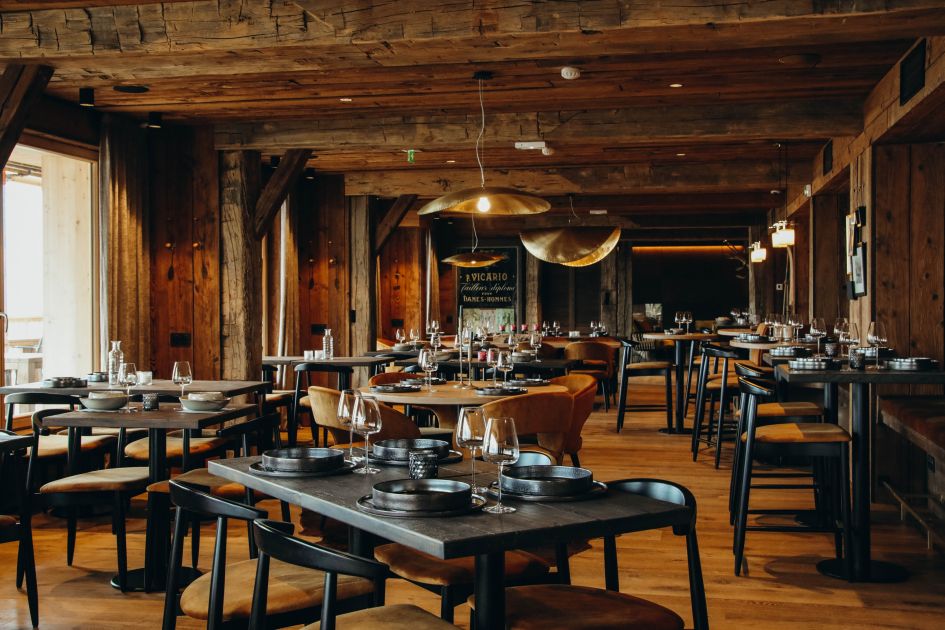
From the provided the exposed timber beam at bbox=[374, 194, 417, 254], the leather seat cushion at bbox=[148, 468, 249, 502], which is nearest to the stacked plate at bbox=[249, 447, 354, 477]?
the leather seat cushion at bbox=[148, 468, 249, 502]

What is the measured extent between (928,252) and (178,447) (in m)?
5.07

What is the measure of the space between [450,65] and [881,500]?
13.1ft

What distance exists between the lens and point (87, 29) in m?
5.09

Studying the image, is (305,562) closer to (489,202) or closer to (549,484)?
(549,484)

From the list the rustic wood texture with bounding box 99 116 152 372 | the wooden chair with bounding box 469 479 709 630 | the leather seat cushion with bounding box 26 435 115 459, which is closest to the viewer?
the wooden chair with bounding box 469 479 709 630

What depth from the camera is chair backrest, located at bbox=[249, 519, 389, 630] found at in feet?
6.82

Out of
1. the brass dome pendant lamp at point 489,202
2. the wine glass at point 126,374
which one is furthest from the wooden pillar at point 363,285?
the wine glass at point 126,374

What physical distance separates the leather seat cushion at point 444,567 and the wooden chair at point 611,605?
23 cm

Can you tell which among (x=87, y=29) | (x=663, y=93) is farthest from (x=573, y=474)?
(x=663, y=93)

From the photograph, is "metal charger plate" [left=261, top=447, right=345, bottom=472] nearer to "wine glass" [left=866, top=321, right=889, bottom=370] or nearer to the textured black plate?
the textured black plate

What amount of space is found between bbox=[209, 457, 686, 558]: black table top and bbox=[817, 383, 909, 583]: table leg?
233cm

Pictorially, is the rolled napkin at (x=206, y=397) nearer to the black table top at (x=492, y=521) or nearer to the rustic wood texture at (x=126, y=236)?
the black table top at (x=492, y=521)

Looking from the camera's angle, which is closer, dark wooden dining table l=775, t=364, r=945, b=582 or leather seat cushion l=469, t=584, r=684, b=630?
leather seat cushion l=469, t=584, r=684, b=630

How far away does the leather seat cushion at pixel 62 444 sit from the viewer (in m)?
5.38
